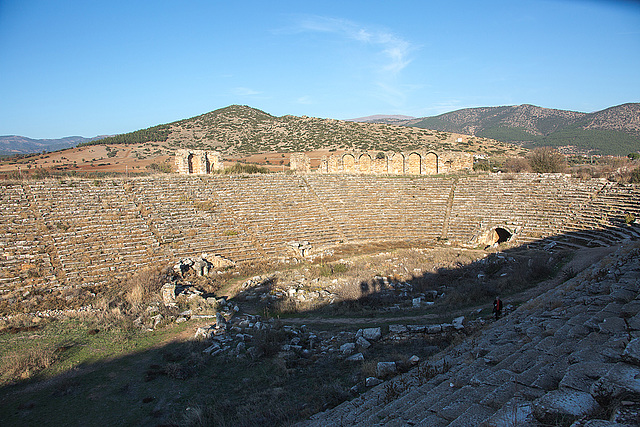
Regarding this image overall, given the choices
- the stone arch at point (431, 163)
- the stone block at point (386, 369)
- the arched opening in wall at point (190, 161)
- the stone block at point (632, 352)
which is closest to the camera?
the stone block at point (632, 352)

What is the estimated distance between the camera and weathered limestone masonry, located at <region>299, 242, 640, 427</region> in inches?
113

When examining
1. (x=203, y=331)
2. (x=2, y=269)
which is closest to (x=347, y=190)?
(x=203, y=331)

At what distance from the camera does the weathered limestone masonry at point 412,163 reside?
88.7 feet

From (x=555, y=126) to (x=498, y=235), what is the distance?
8271 centimetres

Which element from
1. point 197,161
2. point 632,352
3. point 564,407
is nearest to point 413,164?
point 197,161

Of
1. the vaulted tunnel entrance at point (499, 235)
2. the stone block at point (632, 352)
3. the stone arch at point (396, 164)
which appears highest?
the stone arch at point (396, 164)

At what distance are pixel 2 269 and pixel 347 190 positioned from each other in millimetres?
17692

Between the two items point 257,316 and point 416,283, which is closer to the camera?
point 257,316

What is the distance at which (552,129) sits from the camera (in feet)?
280

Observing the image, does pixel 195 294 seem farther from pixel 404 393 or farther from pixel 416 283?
pixel 404 393

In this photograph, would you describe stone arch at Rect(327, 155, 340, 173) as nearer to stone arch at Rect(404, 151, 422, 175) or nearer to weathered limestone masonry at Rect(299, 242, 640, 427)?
stone arch at Rect(404, 151, 422, 175)

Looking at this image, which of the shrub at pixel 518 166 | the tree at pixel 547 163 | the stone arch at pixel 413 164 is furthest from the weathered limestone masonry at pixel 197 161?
the tree at pixel 547 163

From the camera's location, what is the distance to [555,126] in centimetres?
8619

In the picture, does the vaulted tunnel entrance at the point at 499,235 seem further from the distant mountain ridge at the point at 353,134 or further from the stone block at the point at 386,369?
the distant mountain ridge at the point at 353,134
